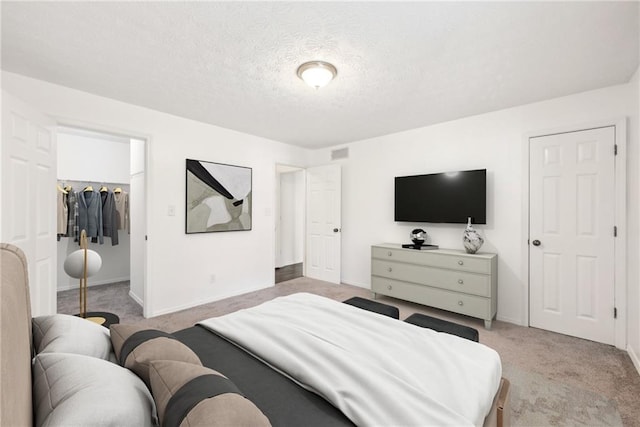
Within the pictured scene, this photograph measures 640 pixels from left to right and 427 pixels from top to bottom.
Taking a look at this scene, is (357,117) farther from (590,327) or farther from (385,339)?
(590,327)

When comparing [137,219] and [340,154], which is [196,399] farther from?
[340,154]

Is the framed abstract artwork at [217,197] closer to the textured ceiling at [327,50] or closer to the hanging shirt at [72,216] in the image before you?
the textured ceiling at [327,50]

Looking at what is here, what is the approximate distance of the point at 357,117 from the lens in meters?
3.46

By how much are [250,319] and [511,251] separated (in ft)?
9.93

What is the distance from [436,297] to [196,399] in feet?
10.4

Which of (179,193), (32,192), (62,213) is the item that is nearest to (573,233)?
(179,193)

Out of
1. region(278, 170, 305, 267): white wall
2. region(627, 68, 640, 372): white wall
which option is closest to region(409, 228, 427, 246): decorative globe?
region(627, 68, 640, 372): white wall

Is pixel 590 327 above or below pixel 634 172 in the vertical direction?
below

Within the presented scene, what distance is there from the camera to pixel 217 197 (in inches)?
151

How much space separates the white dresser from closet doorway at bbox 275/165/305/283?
111 inches

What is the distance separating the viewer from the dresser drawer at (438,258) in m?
3.04

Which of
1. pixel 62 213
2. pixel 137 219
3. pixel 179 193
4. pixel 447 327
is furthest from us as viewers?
pixel 62 213

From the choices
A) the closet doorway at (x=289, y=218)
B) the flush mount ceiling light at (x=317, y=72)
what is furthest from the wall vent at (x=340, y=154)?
the flush mount ceiling light at (x=317, y=72)

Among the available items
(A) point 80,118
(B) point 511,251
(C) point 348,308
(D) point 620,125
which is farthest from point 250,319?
(D) point 620,125
